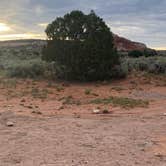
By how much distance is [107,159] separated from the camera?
6789mm

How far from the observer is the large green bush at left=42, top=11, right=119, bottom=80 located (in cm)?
2086

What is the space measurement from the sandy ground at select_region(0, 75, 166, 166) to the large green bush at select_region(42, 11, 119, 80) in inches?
186

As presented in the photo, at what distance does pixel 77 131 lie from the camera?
355 inches

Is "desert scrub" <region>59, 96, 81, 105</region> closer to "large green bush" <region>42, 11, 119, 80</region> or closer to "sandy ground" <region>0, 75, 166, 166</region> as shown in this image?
"sandy ground" <region>0, 75, 166, 166</region>

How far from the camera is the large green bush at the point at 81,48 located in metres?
20.9

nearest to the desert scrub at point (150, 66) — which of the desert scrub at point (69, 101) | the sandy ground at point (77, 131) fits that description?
the sandy ground at point (77, 131)

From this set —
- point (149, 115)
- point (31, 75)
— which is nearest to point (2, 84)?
point (31, 75)

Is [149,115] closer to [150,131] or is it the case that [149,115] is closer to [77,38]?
[150,131]

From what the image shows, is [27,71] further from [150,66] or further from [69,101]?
[69,101]

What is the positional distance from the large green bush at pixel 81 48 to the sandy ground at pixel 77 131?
474 cm

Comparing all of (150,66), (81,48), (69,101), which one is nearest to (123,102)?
(69,101)

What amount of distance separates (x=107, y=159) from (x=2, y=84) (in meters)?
12.5

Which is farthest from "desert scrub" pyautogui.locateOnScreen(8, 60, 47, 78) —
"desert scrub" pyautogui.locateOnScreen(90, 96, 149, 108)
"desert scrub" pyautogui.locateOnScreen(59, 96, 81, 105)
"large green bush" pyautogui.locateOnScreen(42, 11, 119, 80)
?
"desert scrub" pyautogui.locateOnScreen(90, 96, 149, 108)

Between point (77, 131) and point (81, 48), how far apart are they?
476 inches
